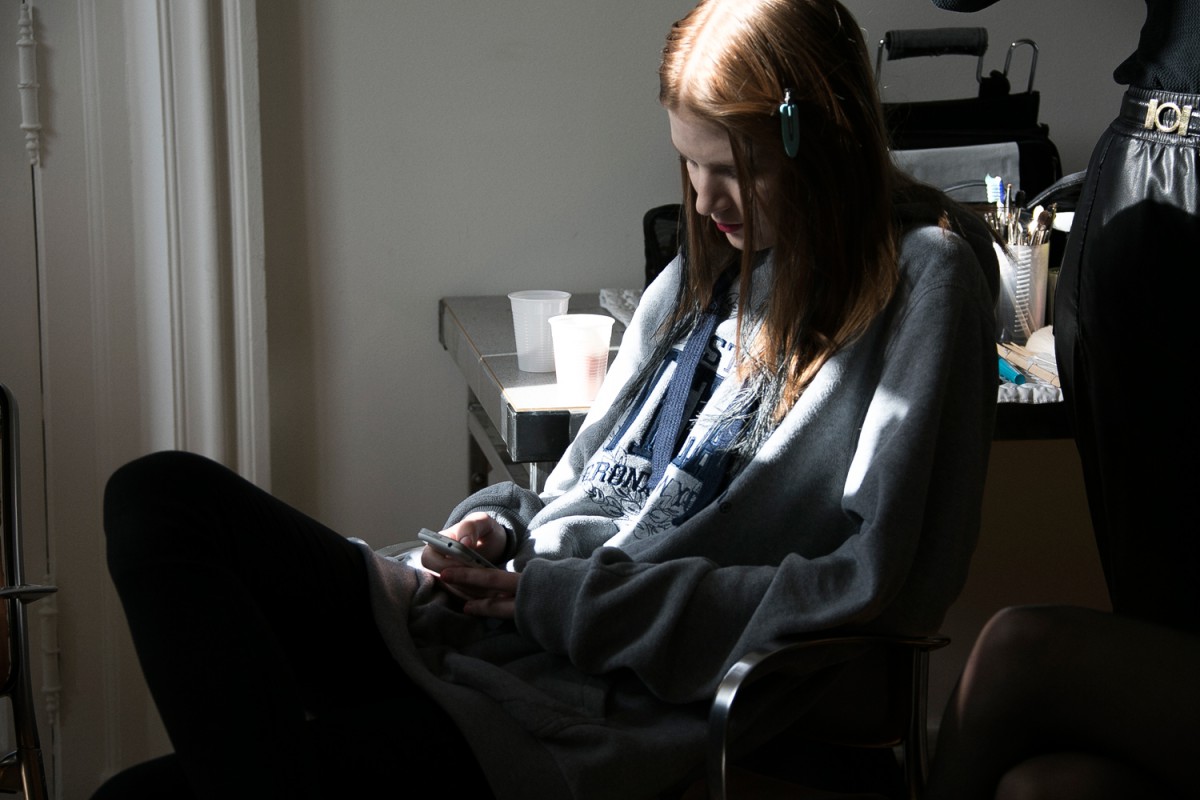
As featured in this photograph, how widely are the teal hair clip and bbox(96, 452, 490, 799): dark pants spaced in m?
0.60

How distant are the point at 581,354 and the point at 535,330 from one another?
0.49 ft

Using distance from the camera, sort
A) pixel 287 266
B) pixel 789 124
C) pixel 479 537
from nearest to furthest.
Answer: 1. pixel 789 124
2. pixel 479 537
3. pixel 287 266

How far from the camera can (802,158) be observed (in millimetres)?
1243

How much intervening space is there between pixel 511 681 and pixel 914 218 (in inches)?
25.0

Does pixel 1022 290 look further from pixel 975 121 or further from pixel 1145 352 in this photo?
pixel 1145 352

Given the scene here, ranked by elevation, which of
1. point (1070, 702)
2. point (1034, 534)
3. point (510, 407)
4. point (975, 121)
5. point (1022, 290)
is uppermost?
point (975, 121)

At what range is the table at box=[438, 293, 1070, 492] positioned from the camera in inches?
61.3

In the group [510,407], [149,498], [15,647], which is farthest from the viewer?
[510,407]

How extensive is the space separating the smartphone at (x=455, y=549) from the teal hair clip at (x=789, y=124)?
1.71 ft

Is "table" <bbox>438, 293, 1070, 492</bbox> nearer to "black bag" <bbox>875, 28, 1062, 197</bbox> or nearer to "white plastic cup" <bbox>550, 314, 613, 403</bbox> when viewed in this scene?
"white plastic cup" <bbox>550, 314, 613, 403</bbox>

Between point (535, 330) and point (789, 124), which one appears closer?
point (789, 124)

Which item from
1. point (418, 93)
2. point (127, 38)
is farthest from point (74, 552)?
point (418, 93)

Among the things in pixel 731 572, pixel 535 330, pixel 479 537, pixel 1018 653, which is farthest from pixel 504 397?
pixel 1018 653

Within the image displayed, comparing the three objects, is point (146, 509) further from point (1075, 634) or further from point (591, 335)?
point (1075, 634)
